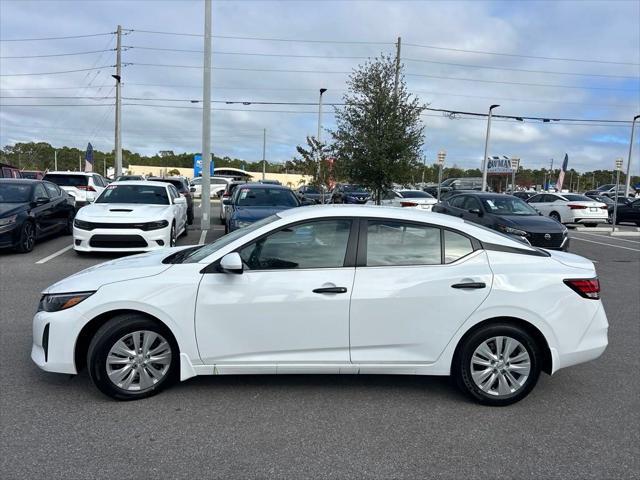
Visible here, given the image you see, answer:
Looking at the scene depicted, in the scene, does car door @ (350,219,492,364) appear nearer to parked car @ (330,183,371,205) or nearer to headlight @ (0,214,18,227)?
headlight @ (0,214,18,227)

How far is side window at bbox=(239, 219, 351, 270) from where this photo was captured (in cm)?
394

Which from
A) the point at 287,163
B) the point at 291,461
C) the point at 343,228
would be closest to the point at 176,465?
the point at 291,461

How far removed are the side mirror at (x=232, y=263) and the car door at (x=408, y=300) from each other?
0.88 m

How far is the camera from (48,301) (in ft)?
13.0

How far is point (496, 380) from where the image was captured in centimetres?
396

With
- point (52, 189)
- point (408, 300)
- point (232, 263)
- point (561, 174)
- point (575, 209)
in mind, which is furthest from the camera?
point (561, 174)

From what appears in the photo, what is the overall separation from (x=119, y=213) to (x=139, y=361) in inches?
268

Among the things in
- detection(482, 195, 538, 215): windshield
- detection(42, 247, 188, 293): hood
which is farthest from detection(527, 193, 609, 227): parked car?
detection(42, 247, 188, 293): hood

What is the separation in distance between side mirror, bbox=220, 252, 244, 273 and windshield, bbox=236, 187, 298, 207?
8107 millimetres

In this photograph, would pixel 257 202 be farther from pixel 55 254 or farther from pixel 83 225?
pixel 55 254

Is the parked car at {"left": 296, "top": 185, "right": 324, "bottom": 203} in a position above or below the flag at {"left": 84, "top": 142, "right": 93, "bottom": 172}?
below

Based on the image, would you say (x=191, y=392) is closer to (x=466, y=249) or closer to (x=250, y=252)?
(x=250, y=252)

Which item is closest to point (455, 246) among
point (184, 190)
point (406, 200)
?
point (184, 190)

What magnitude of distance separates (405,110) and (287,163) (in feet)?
15.6
